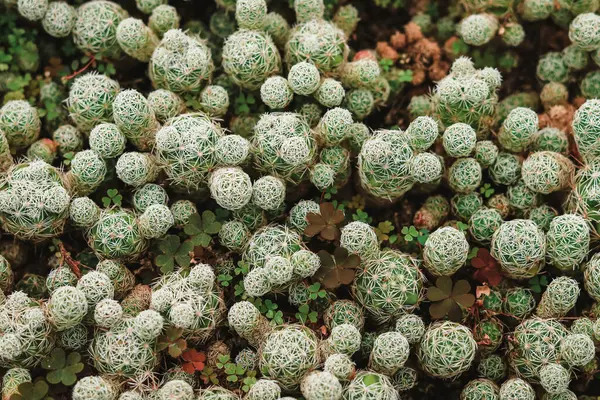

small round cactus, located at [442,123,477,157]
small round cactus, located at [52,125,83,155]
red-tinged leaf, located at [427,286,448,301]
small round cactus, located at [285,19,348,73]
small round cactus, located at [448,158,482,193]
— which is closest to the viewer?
red-tinged leaf, located at [427,286,448,301]

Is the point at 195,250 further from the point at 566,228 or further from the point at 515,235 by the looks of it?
the point at 566,228

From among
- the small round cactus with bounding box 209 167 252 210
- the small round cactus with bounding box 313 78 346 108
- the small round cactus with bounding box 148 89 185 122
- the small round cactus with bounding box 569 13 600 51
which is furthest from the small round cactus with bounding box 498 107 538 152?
the small round cactus with bounding box 148 89 185 122

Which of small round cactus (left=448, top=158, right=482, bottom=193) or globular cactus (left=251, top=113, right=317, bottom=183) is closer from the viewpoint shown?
globular cactus (left=251, top=113, right=317, bottom=183)

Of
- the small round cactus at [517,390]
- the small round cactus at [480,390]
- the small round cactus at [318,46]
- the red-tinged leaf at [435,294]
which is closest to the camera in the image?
the small round cactus at [517,390]

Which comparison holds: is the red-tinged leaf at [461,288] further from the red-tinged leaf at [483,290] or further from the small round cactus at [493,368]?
the small round cactus at [493,368]

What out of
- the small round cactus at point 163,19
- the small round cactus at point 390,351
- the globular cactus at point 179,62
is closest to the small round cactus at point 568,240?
the small round cactus at point 390,351

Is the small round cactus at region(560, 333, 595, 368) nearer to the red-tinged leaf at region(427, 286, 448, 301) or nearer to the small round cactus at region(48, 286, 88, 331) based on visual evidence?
the red-tinged leaf at region(427, 286, 448, 301)

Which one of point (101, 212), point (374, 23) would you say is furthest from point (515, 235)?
point (101, 212)
